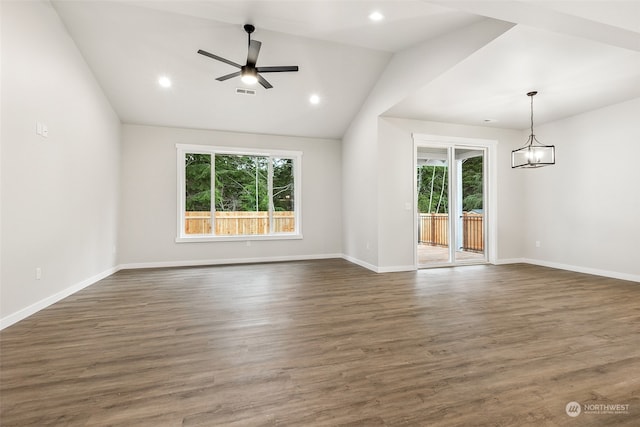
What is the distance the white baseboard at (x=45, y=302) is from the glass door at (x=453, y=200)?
558 centimetres

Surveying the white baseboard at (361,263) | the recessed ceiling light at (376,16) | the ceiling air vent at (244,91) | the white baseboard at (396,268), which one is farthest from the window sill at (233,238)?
the recessed ceiling light at (376,16)

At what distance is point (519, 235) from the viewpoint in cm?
616

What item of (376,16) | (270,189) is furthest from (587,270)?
(270,189)

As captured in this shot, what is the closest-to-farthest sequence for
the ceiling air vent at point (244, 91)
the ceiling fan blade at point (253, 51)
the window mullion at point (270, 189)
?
the ceiling fan blade at point (253, 51) < the ceiling air vent at point (244, 91) < the window mullion at point (270, 189)

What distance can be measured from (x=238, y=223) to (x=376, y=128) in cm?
365

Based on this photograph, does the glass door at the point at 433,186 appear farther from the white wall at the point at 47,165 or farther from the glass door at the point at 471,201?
the white wall at the point at 47,165

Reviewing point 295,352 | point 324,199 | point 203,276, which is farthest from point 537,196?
point 203,276

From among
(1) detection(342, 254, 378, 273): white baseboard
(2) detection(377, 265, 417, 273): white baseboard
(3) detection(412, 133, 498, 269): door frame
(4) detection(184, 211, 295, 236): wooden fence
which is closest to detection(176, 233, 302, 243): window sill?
(4) detection(184, 211, 295, 236): wooden fence

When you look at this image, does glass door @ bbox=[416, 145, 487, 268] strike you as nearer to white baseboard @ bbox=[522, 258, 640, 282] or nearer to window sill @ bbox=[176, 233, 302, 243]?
white baseboard @ bbox=[522, 258, 640, 282]

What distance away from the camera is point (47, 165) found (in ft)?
11.0

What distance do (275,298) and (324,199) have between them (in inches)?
142

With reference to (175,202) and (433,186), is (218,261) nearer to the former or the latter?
(175,202)

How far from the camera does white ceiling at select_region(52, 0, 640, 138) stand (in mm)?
2916

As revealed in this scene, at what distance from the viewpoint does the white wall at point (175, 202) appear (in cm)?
573
